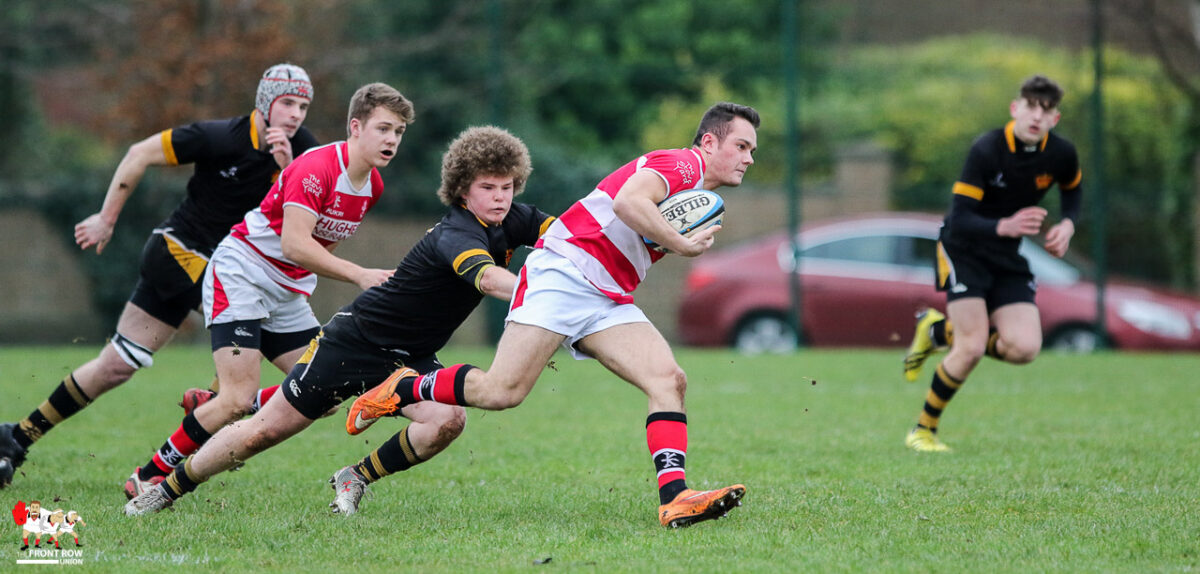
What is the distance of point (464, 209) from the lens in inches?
201

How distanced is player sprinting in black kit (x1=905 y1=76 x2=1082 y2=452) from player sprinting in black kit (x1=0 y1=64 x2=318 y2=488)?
369 cm

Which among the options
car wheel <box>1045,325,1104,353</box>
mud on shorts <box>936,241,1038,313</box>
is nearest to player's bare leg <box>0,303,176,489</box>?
mud on shorts <box>936,241,1038,313</box>

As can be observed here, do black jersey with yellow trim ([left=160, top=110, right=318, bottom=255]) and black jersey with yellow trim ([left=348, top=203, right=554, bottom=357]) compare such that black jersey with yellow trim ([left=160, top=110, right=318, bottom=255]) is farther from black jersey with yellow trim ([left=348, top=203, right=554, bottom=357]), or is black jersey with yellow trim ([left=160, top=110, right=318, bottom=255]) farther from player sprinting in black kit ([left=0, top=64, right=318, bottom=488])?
black jersey with yellow trim ([left=348, top=203, right=554, bottom=357])

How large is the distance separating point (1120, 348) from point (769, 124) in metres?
8.11

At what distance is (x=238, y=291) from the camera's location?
18.8 ft

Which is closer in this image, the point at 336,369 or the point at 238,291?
the point at 336,369

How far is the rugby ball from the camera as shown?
15.7ft

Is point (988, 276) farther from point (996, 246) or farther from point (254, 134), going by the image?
point (254, 134)

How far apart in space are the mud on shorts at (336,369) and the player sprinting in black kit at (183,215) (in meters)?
1.31

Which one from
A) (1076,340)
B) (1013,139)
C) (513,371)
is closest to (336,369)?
(513,371)

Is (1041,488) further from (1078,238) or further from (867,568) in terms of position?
(1078,238)

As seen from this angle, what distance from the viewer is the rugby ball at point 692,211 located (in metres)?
4.77

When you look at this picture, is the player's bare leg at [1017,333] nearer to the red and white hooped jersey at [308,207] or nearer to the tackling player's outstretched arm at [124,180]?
the red and white hooped jersey at [308,207]

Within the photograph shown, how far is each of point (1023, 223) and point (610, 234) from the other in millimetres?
2794
